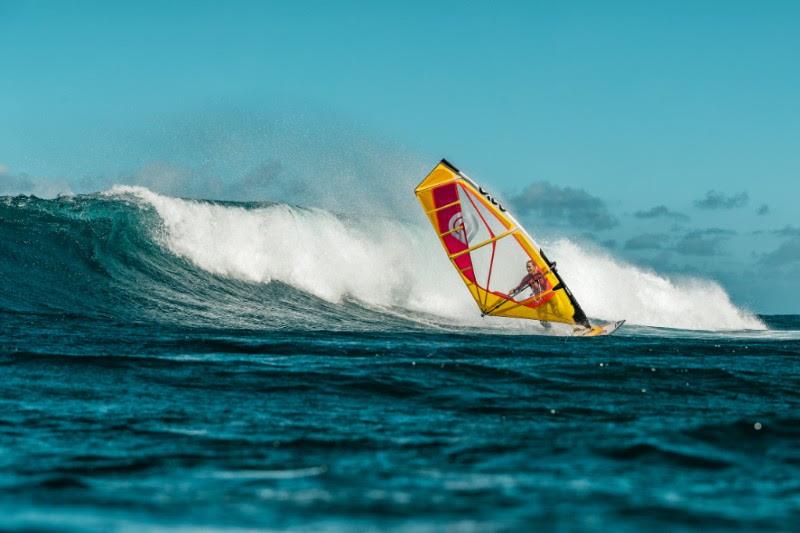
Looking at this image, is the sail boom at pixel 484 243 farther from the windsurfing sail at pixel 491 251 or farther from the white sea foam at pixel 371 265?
the white sea foam at pixel 371 265

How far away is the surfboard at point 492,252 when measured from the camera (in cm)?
2334

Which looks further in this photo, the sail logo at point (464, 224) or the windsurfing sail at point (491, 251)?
the sail logo at point (464, 224)

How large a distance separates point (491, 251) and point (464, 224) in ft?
3.01

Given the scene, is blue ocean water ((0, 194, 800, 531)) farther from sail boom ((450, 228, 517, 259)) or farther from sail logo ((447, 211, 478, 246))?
sail logo ((447, 211, 478, 246))

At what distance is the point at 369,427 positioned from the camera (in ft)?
33.0

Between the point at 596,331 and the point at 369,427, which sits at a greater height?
the point at 596,331

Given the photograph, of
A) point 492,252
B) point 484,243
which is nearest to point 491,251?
point 492,252

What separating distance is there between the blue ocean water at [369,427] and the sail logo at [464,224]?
2836 millimetres

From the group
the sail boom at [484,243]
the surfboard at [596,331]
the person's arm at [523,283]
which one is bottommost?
the surfboard at [596,331]

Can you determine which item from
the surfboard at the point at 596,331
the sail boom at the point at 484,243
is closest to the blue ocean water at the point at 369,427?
the surfboard at the point at 596,331

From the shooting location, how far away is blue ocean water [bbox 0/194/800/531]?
643 cm

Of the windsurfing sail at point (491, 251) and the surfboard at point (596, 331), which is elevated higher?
the windsurfing sail at point (491, 251)

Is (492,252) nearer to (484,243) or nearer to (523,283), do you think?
(484,243)

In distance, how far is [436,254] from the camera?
40500mm
